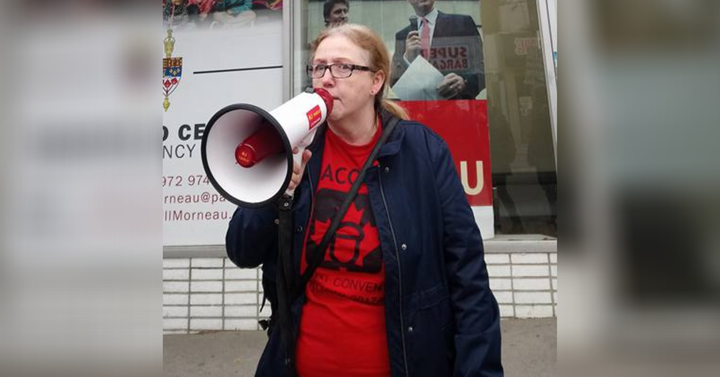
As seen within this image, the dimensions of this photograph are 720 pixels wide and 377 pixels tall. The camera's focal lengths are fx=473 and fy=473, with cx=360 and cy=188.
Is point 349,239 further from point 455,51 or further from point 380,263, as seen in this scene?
point 455,51

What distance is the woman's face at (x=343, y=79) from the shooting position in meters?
1.65

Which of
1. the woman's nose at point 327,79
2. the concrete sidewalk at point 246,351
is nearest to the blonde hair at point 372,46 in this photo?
the woman's nose at point 327,79

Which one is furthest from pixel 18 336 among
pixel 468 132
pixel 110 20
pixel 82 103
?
pixel 468 132

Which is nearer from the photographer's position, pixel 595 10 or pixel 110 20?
pixel 595 10

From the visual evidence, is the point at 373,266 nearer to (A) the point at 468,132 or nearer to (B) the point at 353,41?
(B) the point at 353,41

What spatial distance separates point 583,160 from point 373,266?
0.90m

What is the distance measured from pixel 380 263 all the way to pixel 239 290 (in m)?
3.00

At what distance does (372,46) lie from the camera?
174 centimetres

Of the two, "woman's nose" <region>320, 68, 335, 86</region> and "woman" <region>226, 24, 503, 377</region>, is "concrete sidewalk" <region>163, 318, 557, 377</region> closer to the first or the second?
"woman" <region>226, 24, 503, 377</region>

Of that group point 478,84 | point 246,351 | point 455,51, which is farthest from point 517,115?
point 246,351

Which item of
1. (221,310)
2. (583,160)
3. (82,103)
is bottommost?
(221,310)

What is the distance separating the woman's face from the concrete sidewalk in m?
2.54

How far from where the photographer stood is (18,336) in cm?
85

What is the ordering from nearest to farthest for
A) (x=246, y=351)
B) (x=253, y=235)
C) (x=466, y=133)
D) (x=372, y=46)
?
1. (x=253, y=235)
2. (x=372, y=46)
3. (x=246, y=351)
4. (x=466, y=133)
